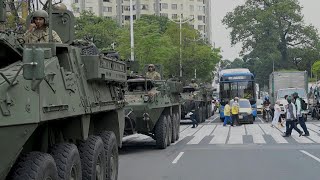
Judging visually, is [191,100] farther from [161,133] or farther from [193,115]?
[161,133]

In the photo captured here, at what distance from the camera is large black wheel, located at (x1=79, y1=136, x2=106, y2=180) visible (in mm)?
7609

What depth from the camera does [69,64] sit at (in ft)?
23.8

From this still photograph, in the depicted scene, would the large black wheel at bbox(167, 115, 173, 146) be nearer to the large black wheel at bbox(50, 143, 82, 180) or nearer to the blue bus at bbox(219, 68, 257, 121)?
the large black wheel at bbox(50, 143, 82, 180)

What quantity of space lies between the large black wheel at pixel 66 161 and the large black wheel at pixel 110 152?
6.28ft

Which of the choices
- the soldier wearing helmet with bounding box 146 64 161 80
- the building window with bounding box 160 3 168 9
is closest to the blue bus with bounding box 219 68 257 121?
the soldier wearing helmet with bounding box 146 64 161 80

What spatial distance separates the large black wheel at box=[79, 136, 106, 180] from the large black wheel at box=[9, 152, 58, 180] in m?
1.68

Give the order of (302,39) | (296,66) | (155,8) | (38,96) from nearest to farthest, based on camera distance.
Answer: (38,96)
(302,39)
(296,66)
(155,8)

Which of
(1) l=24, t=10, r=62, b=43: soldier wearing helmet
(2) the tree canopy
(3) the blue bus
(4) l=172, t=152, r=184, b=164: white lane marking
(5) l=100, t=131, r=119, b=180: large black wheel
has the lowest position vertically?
(4) l=172, t=152, r=184, b=164: white lane marking

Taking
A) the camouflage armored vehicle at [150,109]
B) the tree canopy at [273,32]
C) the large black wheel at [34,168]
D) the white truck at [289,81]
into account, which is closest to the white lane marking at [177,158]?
the camouflage armored vehicle at [150,109]

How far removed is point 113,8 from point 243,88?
267ft

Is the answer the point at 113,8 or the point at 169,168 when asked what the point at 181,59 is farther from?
the point at 113,8

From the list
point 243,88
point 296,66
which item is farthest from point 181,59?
point 296,66

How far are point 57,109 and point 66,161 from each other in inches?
27.0

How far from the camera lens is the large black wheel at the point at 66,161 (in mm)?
6238
